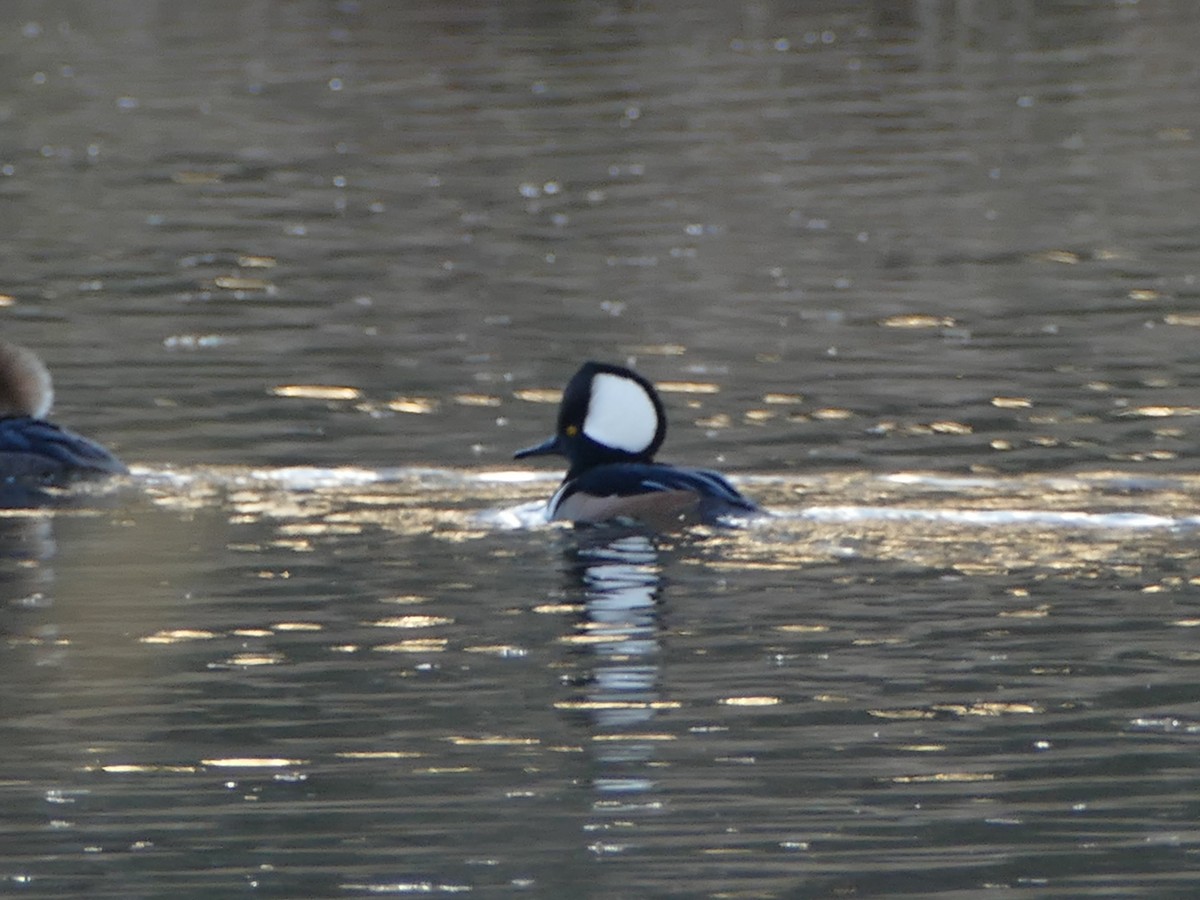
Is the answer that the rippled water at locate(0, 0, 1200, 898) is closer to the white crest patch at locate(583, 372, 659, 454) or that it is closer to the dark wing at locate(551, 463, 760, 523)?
the dark wing at locate(551, 463, 760, 523)

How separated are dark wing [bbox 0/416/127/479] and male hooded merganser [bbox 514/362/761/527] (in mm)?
1950

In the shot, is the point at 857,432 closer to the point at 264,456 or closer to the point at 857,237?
the point at 264,456

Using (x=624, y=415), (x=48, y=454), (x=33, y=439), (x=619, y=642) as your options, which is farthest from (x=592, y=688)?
(x=33, y=439)

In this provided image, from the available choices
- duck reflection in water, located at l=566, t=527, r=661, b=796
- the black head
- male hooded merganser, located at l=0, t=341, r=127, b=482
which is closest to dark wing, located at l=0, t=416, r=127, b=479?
male hooded merganser, located at l=0, t=341, r=127, b=482

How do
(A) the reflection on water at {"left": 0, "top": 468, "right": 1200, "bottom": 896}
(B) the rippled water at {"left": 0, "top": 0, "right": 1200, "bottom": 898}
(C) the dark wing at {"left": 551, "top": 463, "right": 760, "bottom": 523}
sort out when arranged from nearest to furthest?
(A) the reflection on water at {"left": 0, "top": 468, "right": 1200, "bottom": 896} < (B) the rippled water at {"left": 0, "top": 0, "right": 1200, "bottom": 898} < (C) the dark wing at {"left": 551, "top": 463, "right": 760, "bottom": 523}

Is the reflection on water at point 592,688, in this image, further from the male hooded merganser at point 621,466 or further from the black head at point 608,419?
the black head at point 608,419

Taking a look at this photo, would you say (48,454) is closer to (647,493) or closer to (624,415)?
(624,415)

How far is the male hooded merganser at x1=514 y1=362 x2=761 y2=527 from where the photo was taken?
1186 cm

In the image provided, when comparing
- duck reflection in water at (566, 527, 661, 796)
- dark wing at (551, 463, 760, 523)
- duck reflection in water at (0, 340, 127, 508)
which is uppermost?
duck reflection in water at (0, 340, 127, 508)

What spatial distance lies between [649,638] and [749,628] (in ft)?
1.18

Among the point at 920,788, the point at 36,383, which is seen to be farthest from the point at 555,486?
the point at 920,788

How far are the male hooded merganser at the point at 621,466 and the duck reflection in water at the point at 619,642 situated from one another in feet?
0.52

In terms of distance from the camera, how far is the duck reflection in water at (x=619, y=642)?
854cm

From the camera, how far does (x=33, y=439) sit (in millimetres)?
13305
